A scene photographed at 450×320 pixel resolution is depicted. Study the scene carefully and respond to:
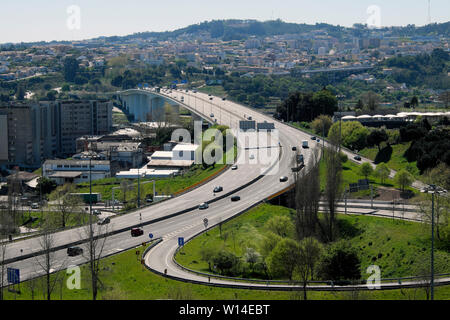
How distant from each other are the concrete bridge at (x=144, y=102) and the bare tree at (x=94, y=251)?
45.5 meters

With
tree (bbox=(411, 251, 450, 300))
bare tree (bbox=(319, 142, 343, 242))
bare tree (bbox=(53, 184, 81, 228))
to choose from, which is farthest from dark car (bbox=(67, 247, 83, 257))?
tree (bbox=(411, 251, 450, 300))

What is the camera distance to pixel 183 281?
59.4 feet

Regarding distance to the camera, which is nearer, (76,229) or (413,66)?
(76,229)

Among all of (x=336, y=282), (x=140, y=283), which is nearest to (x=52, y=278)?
(x=140, y=283)

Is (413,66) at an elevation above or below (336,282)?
above

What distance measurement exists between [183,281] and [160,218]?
26.8 feet

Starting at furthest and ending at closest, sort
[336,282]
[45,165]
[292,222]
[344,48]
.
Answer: [344,48]
[45,165]
[292,222]
[336,282]

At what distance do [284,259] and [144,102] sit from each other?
6803 cm

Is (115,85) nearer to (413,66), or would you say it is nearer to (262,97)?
(262,97)

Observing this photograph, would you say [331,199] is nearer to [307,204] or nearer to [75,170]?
[307,204]
